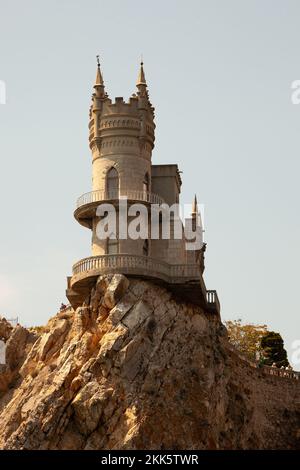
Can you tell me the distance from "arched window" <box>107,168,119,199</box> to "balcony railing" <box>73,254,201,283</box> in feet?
14.9

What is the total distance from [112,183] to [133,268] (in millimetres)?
6364

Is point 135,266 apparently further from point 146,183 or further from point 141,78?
point 141,78

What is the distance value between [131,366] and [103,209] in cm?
1084

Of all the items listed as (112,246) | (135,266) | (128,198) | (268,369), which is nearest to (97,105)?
(128,198)

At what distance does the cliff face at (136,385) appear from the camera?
295 ft

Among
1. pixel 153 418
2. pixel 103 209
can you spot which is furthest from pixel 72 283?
pixel 153 418

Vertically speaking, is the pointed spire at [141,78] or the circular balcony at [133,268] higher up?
the pointed spire at [141,78]

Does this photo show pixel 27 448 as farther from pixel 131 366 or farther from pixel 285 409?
pixel 285 409

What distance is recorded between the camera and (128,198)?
317ft

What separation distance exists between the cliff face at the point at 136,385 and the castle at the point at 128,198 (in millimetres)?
1026

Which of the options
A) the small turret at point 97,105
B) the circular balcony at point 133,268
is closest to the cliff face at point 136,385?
the circular balcony at point 133,268

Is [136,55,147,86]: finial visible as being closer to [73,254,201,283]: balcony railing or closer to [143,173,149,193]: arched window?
[143,173,149,193]: arched window

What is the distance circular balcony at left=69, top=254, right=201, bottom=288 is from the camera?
9450 centimetres

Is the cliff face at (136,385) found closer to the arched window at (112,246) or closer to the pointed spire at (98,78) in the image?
the arched window at (112,246)
